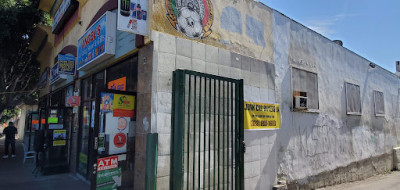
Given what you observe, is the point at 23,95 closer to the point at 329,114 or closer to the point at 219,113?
the point at 219,113

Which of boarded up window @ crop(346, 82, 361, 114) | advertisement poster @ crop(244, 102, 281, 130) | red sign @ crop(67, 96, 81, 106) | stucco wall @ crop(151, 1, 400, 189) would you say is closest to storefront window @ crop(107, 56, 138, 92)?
stucco wall @ crop(151, 1, 400, 189)

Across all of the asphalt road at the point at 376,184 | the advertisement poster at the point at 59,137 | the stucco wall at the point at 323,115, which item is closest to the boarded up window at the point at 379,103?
the stucco wall at the point at 323,115

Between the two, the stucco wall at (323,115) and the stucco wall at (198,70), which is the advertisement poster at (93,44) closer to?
the stucco wall at (198,70)

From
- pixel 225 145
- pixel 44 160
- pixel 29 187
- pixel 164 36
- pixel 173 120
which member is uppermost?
pixel 164 36

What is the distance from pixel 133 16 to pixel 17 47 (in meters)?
12.3

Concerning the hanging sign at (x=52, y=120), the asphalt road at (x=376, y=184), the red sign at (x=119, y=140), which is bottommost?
the asphalt road at (x=376, y=184)

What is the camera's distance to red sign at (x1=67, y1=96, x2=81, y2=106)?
7.58 metres

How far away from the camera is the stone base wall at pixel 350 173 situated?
6875 millimetres

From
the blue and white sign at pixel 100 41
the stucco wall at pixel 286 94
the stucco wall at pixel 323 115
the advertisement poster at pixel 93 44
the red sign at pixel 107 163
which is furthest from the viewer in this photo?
the stucco wall at pixel 323 115

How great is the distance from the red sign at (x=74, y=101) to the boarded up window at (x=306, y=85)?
6.43 metres

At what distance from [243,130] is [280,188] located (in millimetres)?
1895

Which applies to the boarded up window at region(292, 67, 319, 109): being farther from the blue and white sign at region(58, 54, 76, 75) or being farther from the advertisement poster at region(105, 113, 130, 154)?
the blue and white sign at region(58, 54, 76, 75)

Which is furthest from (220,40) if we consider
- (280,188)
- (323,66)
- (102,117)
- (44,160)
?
(44,160)

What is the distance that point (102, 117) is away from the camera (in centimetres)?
457
